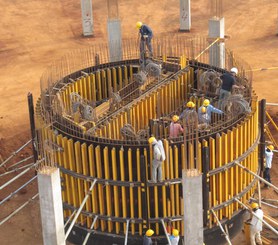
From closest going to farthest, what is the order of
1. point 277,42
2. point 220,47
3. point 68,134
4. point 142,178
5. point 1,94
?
point 142,178 < point 68,134 < point 220,47 < point 1,94 < point 277,42

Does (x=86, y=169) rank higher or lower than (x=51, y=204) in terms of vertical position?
lower

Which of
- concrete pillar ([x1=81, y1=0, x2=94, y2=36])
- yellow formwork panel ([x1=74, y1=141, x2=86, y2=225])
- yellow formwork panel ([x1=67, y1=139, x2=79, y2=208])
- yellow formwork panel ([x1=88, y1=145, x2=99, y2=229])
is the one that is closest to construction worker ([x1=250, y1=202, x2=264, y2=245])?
yellow formwork panel ([x1=88, y1=145, x2=99, y2=229])

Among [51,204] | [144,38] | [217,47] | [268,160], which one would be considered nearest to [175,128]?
[268,160]

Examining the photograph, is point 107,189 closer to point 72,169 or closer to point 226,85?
point 72,169

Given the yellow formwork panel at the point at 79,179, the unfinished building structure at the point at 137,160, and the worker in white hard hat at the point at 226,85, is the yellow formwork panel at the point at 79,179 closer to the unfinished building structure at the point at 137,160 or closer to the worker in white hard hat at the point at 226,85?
the unfinished building structure at the point at 137,160

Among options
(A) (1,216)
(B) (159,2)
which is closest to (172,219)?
(A) (1,216)

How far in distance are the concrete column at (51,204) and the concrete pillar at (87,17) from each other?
2621 cm

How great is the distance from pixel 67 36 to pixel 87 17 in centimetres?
197

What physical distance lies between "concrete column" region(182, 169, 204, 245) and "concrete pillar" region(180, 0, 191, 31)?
2643 cm

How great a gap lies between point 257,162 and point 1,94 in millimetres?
16350

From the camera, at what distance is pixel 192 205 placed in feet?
53.5

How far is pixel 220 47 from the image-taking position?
2733 centimetres

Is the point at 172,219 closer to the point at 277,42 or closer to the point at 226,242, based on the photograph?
the point at 226,242

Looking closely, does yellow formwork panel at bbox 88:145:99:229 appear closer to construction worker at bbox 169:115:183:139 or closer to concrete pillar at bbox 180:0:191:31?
construction worker at bbox 169:115:183:139
